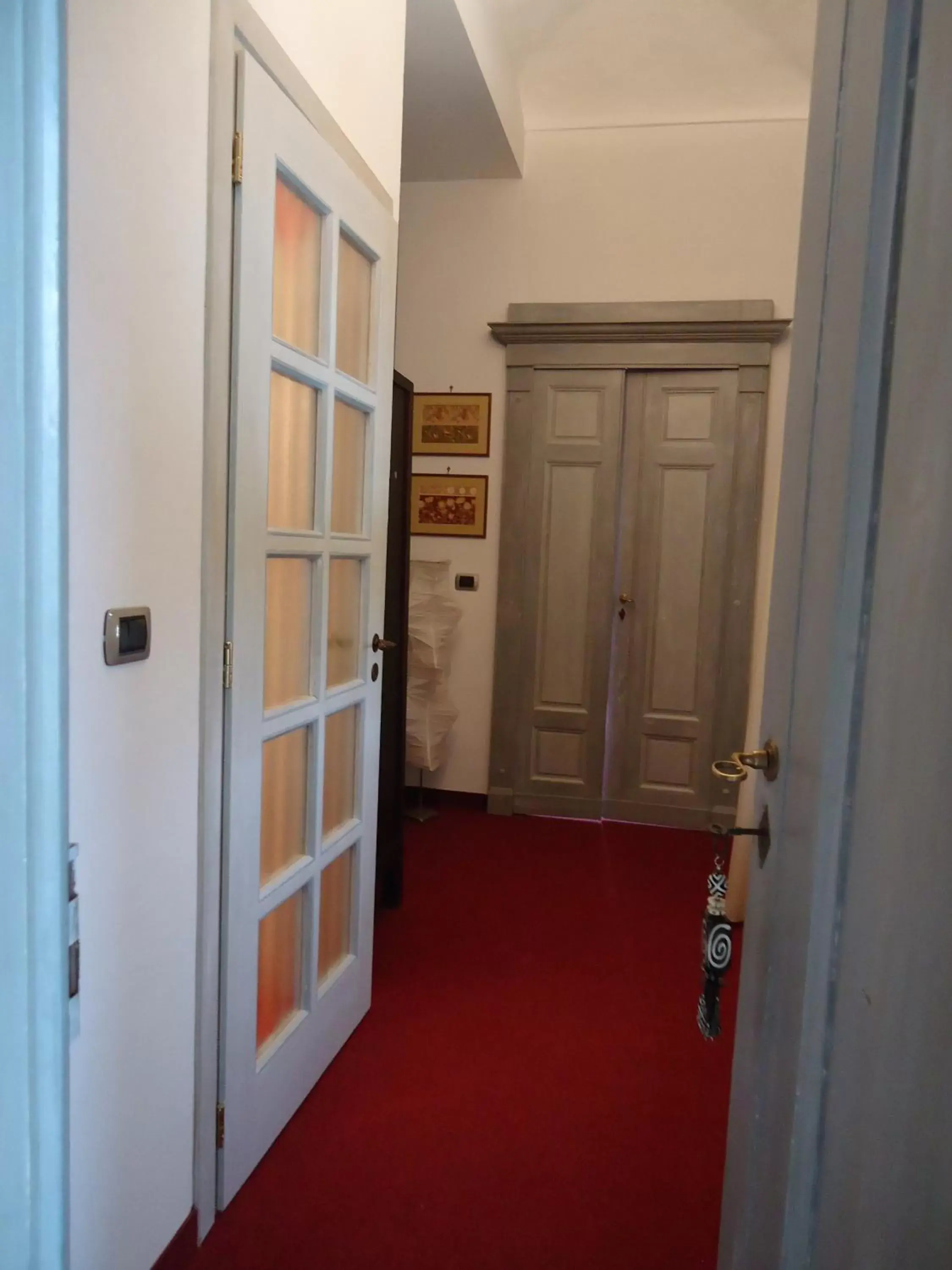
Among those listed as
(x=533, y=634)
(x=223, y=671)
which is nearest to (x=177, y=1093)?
(x=223, y=671)

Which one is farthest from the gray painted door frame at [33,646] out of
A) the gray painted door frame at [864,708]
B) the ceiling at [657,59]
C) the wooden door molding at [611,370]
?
the wooden door molding at [611,370]

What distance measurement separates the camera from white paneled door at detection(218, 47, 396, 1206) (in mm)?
1431

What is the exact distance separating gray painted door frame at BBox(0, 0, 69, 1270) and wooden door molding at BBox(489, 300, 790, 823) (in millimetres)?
3378

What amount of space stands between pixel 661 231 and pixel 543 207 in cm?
58

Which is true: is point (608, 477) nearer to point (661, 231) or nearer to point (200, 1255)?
point (661, 231)

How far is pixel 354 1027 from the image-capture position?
2.12 meters

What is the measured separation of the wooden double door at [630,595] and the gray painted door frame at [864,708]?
115 inches

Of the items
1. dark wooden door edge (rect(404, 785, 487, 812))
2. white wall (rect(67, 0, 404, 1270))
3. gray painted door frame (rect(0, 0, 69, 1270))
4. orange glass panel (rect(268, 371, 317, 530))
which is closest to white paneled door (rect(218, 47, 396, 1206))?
orange glass panel (rect(268, 371, 317, 530))

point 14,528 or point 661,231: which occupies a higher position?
point 661,231

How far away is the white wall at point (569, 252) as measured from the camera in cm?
367

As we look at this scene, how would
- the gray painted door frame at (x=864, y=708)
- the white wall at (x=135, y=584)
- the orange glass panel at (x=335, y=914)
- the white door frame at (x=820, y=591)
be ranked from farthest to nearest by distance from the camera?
1. the orange glass panel at (x=335, y=914)
2. the white wall at (x=135, y=584)
3. the white door frame at (x=820, y=591)
4. the gray painted door frame at (x=864, y=708)

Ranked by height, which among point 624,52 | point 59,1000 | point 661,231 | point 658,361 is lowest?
point 59,1000

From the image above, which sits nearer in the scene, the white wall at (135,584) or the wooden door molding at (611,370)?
the white wall at (135,584)

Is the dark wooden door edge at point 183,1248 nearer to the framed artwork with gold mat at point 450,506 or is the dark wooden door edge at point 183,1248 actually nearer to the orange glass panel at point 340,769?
the orange glass panel at point 340,769
